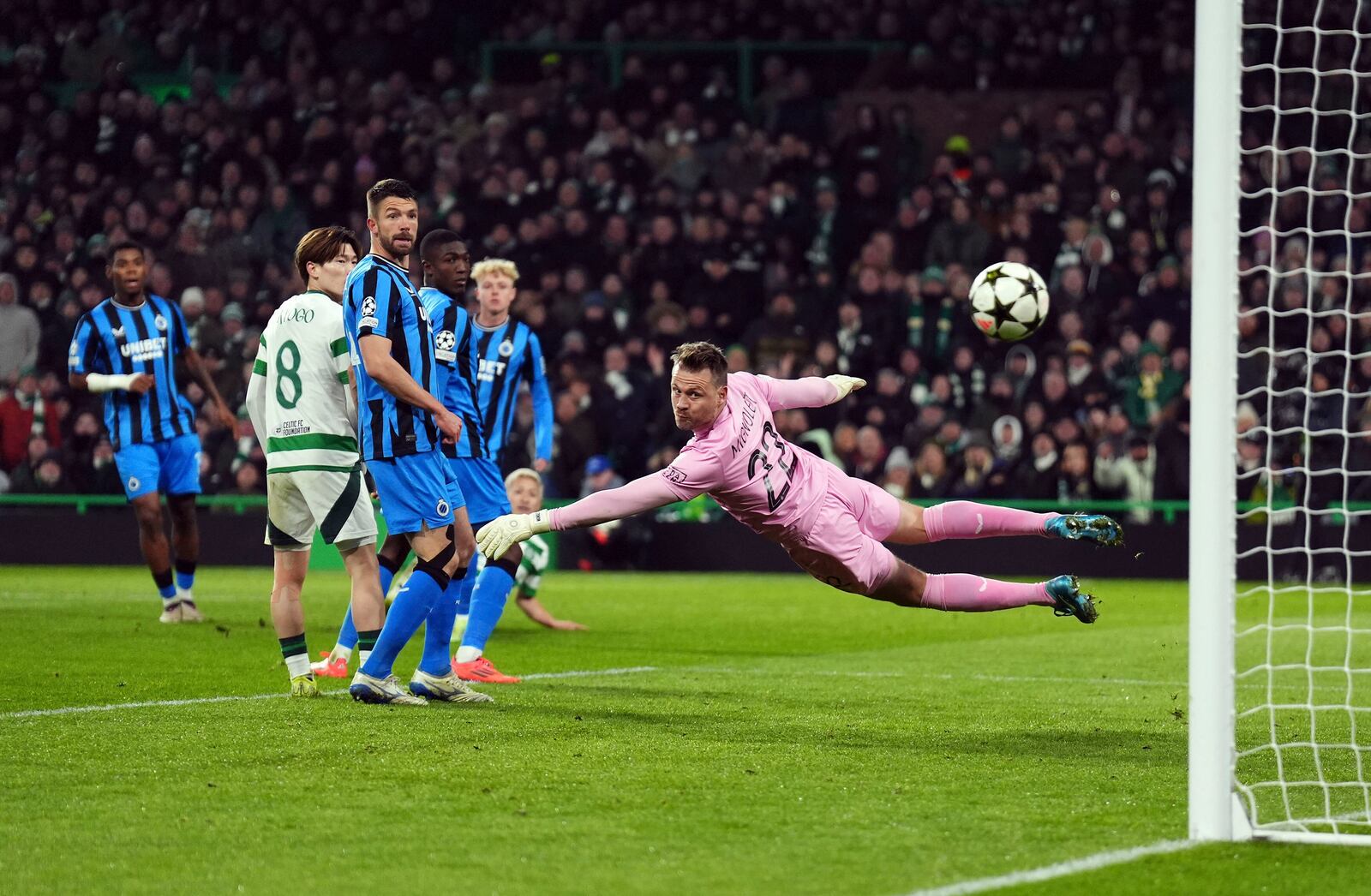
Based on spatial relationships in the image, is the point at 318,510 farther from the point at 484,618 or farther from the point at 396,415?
the point at 484,618

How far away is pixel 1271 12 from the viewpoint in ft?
71.3

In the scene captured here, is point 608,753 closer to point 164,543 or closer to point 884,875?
point 884,875

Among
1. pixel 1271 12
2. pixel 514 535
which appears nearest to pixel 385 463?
pixel 514 535

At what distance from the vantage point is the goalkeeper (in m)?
6.47

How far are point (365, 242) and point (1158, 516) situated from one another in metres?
11.0

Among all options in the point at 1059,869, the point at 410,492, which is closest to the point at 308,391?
the point at 410,492

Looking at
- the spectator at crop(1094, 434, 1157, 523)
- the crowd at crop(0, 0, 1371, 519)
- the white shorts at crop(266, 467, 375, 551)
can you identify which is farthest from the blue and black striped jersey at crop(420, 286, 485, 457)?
the spectator at crop(1094, 434, 1157, 523)

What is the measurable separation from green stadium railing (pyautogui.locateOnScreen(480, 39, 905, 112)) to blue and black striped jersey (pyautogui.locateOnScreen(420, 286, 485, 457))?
15.1 m

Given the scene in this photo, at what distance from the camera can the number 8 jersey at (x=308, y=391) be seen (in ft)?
24.5

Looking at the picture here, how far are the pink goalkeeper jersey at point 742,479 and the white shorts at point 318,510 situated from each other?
1427 millimetres

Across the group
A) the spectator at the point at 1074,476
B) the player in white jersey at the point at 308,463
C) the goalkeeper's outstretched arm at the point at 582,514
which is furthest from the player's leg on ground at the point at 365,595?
the spectator at the point at 1074,476

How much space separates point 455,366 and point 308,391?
0.95 meters

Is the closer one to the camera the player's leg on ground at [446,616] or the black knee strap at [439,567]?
the black knee strap at [439,567]

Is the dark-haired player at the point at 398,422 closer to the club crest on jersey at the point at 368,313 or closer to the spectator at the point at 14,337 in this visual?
the club crest on jersey at the point at 368,313
